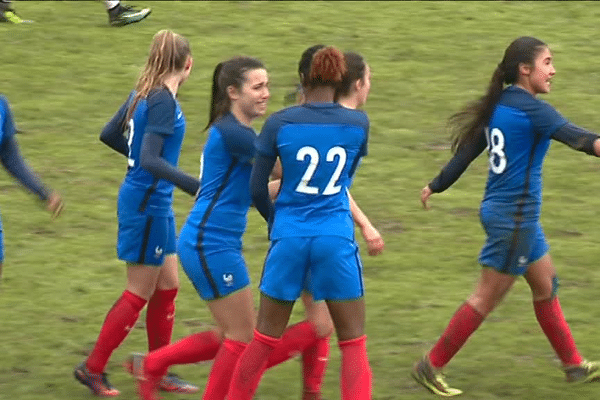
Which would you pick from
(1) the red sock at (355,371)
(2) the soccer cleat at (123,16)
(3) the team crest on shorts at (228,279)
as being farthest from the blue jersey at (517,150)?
(2) the soccer cleat at (123,16)

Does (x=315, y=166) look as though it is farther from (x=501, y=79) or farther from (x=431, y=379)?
(x=431, y=379)

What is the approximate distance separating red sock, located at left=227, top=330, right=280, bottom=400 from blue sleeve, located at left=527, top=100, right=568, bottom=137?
1.90 m

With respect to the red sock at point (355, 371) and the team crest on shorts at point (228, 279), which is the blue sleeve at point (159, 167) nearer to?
the team crest on shorts at point (228, 279)

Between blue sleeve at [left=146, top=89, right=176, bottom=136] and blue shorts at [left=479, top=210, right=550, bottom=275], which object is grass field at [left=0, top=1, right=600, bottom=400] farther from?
blue sleeve at [left=146, top=89, right=176, bottom=136]

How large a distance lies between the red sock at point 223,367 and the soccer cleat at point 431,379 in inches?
52.5

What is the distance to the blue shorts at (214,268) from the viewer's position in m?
7.10

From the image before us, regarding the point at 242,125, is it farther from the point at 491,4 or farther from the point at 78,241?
the point at 491,4

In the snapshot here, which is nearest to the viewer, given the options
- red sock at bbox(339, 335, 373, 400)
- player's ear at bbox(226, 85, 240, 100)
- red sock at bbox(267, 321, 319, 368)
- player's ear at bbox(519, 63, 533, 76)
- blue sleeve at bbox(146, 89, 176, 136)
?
red sock at bbox(339, 335, 373, 400)

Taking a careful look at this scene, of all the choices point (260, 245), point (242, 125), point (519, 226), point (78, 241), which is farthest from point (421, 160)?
point (242, 125)

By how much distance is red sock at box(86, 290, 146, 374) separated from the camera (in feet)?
25.8

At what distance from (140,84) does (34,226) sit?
→ 3.94 meters

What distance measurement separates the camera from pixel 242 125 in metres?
7.07

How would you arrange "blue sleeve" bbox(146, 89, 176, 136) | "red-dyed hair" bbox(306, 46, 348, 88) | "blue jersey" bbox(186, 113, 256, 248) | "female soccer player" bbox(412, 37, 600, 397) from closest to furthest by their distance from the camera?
"red-dyed hair" bbox(306, 46, 348, 88), "blue jersey" bbox(186, 113, 256, 248), "blue sleeve" bbox(146, 89, 176, 136), "female soccer player" bbox(412, 37, 600, 397)

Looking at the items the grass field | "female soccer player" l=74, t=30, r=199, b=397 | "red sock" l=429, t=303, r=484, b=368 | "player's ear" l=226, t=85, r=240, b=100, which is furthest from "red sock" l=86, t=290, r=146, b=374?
"red sock" l=429, t=303, r=484, b=368
